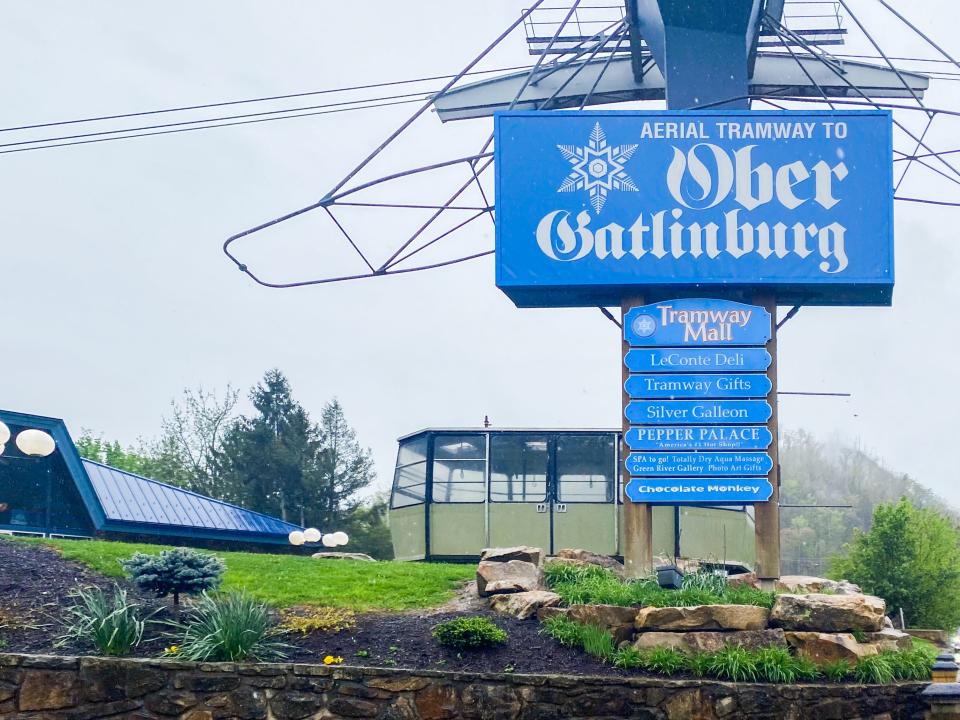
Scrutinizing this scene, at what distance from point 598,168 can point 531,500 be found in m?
6.50

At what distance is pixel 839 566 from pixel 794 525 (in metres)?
49.3

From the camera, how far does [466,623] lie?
512 inches

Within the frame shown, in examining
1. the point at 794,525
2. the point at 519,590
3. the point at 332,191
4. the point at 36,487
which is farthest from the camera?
the point at 794,525

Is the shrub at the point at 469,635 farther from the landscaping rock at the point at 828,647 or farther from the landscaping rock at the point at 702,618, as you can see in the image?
the landscaping rock at the point at 828,647

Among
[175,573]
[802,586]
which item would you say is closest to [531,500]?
[802,586]

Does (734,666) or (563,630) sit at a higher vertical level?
(563,630)

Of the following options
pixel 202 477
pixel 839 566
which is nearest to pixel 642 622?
pixel 839 566

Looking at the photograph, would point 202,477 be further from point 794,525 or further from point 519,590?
point 794,525

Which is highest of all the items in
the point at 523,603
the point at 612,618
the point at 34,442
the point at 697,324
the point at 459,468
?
the point at 697,324

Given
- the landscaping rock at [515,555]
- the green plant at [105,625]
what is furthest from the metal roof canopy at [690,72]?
the green plant at [105,625]

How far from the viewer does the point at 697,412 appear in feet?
52.3

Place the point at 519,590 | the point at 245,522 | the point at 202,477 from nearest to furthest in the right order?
the point at 519,590 < the point at 245,522 < the point at 202,477

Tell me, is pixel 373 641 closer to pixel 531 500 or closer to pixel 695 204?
pixel 695 204

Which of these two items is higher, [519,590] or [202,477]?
[202,477]
